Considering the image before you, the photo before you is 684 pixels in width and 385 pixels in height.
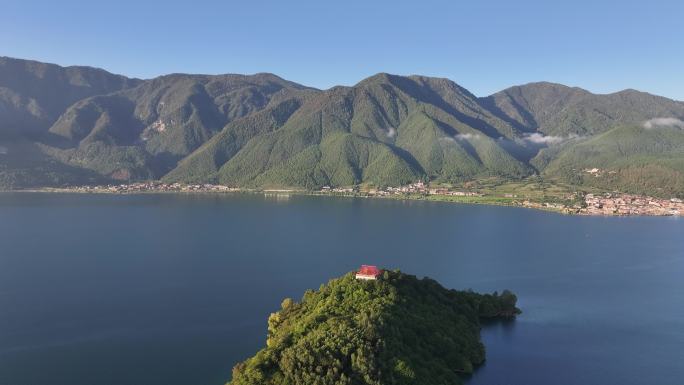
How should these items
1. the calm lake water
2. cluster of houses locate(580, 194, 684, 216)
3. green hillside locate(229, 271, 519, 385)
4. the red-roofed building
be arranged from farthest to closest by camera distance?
cluster of houses locate(580, 194, 684, 216), the red-roofed building, the calm lake water, green hillside locate(229, 271, 519, 385)

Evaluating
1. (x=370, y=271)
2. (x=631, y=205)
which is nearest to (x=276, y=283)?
(x=370, y=271)

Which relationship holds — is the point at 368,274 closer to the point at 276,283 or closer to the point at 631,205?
the point at 276,283

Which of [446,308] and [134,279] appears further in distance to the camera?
[134,279]

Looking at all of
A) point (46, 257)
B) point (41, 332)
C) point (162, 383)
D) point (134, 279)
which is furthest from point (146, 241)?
point (162, 383)

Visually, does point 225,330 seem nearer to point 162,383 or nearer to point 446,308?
point 162,383

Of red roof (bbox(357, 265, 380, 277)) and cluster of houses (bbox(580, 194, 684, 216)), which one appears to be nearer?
red roof (bbox(357, 265, 380, 277))

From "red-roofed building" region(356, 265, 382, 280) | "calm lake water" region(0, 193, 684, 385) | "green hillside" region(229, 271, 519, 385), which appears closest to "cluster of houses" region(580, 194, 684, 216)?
"calm lake water" region(0, 193, 684, 385)

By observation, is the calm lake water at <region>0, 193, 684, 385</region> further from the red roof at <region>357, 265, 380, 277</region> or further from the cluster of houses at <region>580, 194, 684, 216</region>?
the cluster of houses at <region>580, 194, 684, 216</region>
